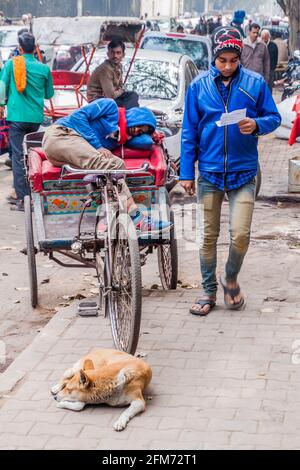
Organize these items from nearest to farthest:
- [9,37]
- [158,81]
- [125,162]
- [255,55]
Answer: [125,162] → [158,81] → [255,55] → [9,37]

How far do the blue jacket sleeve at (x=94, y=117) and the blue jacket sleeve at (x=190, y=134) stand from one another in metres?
0.60

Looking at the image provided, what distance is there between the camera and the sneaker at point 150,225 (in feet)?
21.3

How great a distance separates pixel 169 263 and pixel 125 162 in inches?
37.4

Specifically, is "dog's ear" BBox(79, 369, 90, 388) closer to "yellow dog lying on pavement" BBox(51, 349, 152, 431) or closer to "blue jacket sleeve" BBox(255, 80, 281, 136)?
"yellow dog lying on pavement" BBox(51, 349, 152, 431)

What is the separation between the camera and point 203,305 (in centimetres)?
652

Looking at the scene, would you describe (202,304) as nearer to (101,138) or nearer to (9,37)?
(101,138)

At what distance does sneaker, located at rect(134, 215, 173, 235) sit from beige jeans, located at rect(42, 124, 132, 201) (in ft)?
1.22

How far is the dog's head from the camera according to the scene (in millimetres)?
4879

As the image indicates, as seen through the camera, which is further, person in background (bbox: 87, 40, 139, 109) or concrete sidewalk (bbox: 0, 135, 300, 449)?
person in background (bbox: 87, 40, 139, 109)

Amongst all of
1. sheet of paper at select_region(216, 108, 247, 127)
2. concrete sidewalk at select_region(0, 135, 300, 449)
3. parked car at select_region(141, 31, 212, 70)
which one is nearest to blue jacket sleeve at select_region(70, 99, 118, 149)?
sheet of paper at select_region(216, 108, 247, 127)

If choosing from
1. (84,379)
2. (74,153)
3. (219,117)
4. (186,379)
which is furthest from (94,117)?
(84,379)

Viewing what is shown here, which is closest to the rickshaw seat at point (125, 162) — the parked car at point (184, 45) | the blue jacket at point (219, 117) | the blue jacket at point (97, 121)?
the blue jacket at point (97, 121)
